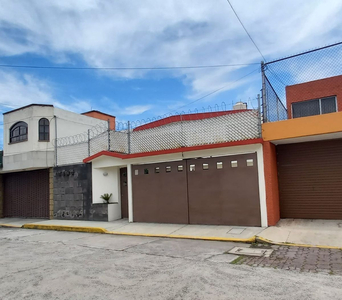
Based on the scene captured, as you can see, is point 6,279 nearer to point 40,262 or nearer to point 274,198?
point 40,262

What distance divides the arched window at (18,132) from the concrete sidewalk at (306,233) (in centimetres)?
1278

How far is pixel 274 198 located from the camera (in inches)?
343

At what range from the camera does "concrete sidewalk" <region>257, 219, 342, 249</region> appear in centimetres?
675

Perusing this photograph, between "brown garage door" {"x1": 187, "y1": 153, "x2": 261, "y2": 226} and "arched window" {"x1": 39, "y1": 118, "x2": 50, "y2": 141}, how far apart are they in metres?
8.36

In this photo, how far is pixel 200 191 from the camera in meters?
9.66

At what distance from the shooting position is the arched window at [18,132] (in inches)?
593

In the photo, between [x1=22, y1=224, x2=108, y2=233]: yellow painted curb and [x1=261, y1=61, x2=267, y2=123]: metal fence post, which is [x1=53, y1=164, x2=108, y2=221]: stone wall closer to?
[x1=22, y1=224, x2=108, y2=233]: yellow painted curb

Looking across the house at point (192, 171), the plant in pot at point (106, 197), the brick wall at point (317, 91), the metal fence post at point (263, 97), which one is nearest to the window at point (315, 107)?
the brick wall at point (317, 91)

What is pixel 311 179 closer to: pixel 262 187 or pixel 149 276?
pixel 262 187

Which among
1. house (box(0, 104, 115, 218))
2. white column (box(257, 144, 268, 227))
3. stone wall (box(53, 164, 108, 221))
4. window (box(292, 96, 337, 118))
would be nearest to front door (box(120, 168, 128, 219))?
stone wall (box(53, 164, 108, 221))

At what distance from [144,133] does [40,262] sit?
20.3 feet

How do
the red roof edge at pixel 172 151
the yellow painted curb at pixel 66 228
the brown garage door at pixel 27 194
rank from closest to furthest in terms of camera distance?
the red roof edge at pixel 172 151 < the yellow painted curb at pixel 66 228 < the brown garage door at pixel 27 194

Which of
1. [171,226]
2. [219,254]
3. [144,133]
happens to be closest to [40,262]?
[219,254]

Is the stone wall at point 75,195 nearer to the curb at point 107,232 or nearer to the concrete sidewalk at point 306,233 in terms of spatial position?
the curb at point 107,232
